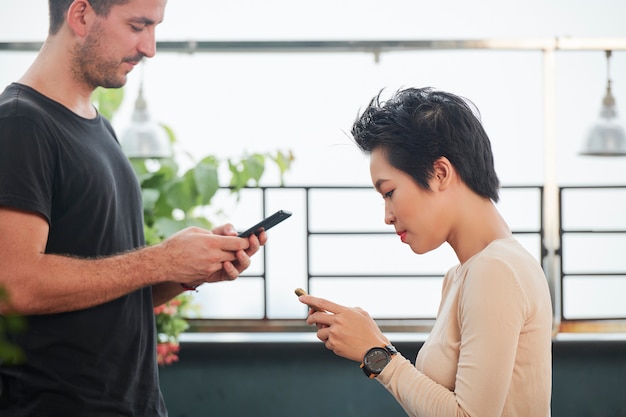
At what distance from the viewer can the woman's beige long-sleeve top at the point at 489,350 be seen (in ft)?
4.01

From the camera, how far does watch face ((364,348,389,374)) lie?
1353mm

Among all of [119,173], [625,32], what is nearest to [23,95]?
[119,173]

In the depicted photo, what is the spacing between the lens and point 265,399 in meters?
3.65

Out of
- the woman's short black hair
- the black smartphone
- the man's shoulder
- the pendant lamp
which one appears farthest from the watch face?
the pendant lamp

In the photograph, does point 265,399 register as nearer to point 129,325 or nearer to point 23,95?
point 129,325

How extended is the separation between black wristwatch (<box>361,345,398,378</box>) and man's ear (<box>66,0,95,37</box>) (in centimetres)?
84

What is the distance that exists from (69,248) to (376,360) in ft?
2.01

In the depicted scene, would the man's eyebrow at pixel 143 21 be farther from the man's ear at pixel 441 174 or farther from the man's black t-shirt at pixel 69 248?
the man's ear at pixel 441 174

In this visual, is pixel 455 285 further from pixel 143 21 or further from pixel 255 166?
pixel 255 166

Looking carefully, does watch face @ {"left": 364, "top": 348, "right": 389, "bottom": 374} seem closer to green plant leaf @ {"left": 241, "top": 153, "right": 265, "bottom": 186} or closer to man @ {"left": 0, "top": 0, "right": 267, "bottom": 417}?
man @ {"left": 0, "top": 0, "right": 267, "bottom": 417}

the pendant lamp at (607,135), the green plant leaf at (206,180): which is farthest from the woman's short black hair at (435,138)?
the pendant lamp at (607,135)

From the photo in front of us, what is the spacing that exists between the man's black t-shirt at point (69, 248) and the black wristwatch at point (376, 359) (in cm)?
52

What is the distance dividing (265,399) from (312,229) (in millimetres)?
774

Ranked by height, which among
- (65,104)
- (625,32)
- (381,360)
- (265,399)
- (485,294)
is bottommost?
(265,399)
